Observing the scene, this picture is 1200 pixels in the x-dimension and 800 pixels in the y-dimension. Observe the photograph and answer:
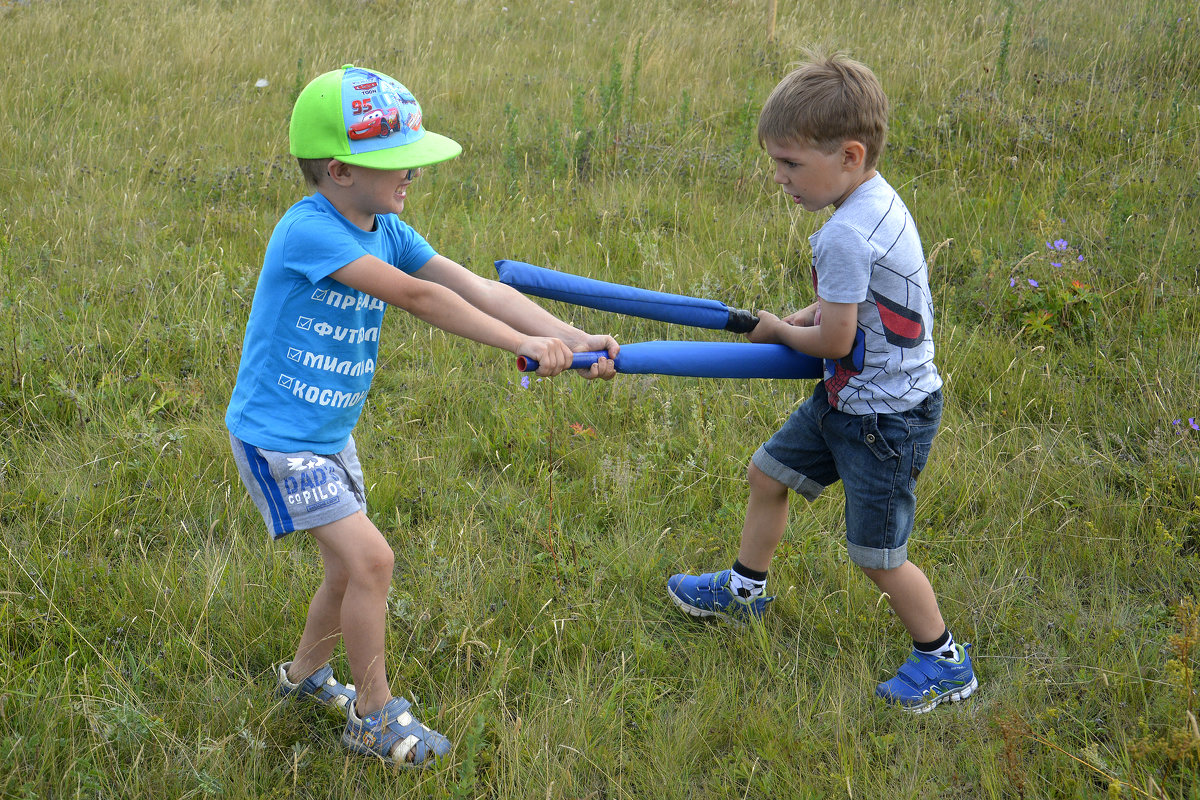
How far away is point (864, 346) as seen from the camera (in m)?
2.34

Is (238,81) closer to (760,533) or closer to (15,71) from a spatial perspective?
(15,71)

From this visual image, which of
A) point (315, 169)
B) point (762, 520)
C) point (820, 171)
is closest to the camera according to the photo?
point (315, 169)

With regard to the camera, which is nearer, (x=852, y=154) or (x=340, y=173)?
(x=340, y=173)

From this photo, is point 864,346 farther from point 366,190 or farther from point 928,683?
point 366,190

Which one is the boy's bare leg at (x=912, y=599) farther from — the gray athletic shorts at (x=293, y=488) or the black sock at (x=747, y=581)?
the gray athletic shorts at (x=293, y=488)

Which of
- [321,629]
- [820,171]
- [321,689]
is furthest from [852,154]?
[321,689]

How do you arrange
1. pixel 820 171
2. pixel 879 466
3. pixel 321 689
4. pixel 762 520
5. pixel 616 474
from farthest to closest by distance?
pixel 616 474 → pixel 762 520 → pixel 321 689 → pixel 879 466 → pixel 820 171

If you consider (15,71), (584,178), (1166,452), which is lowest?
(1166,452)

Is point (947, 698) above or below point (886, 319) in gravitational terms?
below

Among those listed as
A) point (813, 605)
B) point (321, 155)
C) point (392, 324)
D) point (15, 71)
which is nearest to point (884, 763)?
point (813, 605)

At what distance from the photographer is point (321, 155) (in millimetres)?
2078

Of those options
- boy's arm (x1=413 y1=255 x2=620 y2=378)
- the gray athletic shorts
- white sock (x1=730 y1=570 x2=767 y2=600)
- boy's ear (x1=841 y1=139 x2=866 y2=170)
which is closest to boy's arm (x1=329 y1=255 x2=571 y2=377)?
boy's arm (x1=413 y1=255 x2=620 y2=378)

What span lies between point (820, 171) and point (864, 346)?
1.52 feet

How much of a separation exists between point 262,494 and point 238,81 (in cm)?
582
